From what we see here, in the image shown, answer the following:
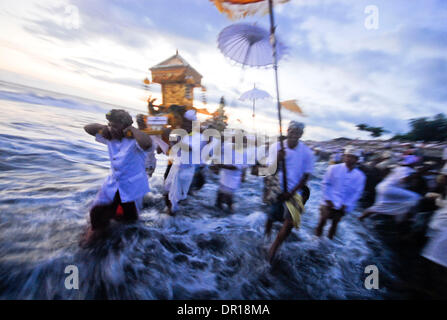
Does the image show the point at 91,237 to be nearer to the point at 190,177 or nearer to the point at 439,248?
the point at 190,177

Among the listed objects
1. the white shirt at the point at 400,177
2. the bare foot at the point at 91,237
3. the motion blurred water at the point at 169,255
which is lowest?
the motion blurred water at the point at 169,255

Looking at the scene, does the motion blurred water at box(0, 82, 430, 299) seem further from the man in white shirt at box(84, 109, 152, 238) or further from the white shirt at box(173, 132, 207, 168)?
the white shirt at box(173, 132, 207, 168)

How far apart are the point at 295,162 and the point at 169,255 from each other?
2199 mm

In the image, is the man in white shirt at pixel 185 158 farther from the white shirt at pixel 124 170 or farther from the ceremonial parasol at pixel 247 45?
the ceremonial parasol at pixel 247 45

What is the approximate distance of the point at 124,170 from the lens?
7.74 ft

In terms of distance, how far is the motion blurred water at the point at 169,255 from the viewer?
2279mm

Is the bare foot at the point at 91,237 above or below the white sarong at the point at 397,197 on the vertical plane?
below

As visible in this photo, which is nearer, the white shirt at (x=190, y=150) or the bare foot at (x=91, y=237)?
the bare foot at (x=91, y=237)

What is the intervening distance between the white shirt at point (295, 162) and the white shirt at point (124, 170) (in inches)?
68.5

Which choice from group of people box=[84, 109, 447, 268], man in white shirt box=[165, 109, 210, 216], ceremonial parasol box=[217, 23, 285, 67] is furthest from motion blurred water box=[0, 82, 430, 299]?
ceremonial parasol box=[217, 23, 285, 67]

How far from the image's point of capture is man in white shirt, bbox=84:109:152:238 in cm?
223

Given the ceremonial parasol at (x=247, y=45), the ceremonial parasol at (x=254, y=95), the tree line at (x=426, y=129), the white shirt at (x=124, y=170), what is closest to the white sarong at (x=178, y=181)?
the white shirt at (x=124, y=170)

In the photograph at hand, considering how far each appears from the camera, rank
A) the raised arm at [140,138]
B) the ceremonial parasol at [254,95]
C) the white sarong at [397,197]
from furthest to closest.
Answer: the ceremonial parasol at [254,95]
the white sarong at [397,197]
the raised arm at [140,138]

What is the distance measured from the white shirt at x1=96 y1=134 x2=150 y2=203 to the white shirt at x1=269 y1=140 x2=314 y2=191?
5.70 ft
